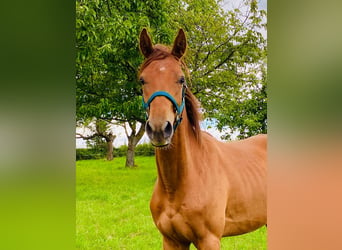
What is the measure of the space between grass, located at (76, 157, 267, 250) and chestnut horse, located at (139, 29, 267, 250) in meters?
0.75

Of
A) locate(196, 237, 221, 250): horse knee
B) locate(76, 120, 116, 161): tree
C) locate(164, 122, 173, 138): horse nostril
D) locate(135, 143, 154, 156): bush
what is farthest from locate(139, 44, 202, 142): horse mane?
locate(76, 120, 116, 161): tree

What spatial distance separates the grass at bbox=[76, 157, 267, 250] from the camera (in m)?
1.97

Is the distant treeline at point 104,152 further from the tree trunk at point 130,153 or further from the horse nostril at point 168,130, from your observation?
the horse nostril at point 168,130

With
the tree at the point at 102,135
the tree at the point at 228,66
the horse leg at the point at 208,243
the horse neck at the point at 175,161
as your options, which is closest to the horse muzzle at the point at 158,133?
the horse neck at the point at 175,161

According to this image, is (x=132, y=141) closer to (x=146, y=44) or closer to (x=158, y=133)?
(x=146, y=44)

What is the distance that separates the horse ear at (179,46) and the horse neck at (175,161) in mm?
212

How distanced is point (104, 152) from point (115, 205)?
0.36 m

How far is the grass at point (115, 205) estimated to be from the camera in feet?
6.48

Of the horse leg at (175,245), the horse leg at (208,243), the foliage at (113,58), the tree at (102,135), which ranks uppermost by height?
the foliage at (113,58)

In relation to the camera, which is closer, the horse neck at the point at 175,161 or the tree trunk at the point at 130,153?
the horse neck at the point at 175,161

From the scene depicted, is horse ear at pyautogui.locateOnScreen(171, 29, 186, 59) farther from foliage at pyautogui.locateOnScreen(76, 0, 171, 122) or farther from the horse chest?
foliage at pyautogui.locateOnScreen(76, 0, 171, 122)

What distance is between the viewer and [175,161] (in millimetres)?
1136
